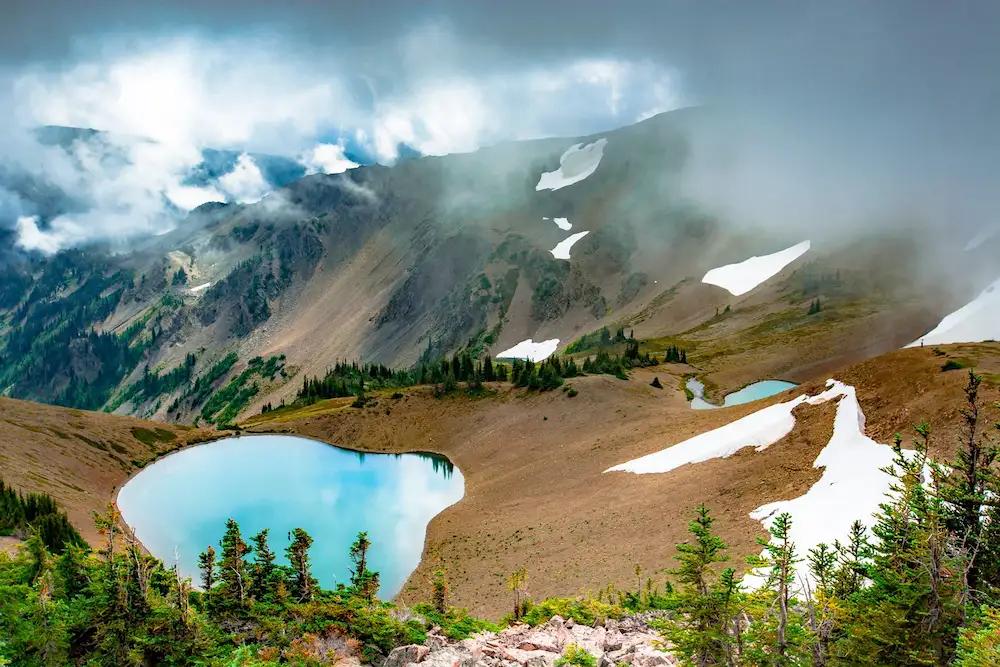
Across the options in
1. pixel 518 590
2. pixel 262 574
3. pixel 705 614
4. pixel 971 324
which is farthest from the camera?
pixel 971 324

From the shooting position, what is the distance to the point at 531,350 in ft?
623

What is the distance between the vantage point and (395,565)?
49.7 m

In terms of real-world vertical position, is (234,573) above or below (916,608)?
above

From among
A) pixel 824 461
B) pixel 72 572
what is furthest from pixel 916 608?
pixel 72 572

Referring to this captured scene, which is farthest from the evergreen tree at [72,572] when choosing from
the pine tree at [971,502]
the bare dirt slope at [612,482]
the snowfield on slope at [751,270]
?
the snowfield on slope at [751,270]

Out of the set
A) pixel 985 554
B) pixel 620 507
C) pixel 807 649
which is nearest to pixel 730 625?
pixel 807 649

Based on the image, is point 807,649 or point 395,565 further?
point 395,565

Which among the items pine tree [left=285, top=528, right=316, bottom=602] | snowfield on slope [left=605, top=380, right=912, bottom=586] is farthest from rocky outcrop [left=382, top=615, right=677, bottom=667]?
pine tree [left=285, top=528, right=316, bottom=602]

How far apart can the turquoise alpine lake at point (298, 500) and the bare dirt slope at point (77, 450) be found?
3.08 m

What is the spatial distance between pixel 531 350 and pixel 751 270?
227ft

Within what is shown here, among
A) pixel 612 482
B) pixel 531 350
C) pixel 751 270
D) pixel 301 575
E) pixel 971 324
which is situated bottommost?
pixel 301 575

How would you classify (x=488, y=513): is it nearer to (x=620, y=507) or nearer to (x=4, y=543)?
(x=620, y=507)

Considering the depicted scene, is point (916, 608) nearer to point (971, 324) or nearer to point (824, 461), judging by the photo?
point (824, 461)

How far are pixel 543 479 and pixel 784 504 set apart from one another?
94.5 feet
